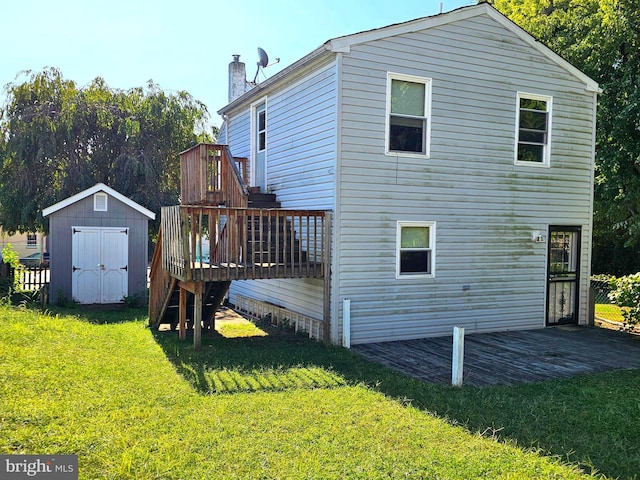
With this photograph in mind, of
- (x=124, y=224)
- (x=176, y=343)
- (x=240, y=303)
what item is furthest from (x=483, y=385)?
(x=124, y=224)

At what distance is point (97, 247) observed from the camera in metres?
13.0

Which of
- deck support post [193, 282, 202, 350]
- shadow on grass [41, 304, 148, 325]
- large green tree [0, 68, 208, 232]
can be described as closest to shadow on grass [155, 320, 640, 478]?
deck support post [193, 282, 202, 350]

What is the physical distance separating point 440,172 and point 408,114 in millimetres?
1274

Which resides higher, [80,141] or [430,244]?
[80,141]

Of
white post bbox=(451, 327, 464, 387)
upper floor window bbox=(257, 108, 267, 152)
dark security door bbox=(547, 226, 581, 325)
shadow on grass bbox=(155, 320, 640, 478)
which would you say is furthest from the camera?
upper floor window bbox=(257, 108, 267, 152)

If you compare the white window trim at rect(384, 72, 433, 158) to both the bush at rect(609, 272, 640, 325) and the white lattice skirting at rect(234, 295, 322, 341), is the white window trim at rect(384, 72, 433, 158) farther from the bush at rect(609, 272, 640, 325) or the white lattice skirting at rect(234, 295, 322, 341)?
the bush at rect(609, 272, 640, 325)

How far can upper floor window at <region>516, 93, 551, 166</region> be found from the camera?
1045cm

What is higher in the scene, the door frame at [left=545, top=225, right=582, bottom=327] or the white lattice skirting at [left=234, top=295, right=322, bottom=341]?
the door frame at [left=545, top=225, right=582, bottom=327]

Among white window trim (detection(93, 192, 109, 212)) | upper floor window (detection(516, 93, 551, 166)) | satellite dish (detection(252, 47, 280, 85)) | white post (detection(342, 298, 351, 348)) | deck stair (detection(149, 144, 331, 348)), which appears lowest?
white post (detection(342, 298, 351, 348))

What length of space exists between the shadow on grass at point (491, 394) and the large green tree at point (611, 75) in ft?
29.8

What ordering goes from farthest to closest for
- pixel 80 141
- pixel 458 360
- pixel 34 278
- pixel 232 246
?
1. pixel 80 141
2. pixel 34 278
3. pixel 232 246
4. pixel 458 360

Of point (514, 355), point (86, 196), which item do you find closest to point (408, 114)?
point (514, 355)

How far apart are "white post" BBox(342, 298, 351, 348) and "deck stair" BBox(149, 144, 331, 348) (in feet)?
1.08

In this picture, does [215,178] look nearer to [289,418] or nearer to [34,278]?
[289,418]
